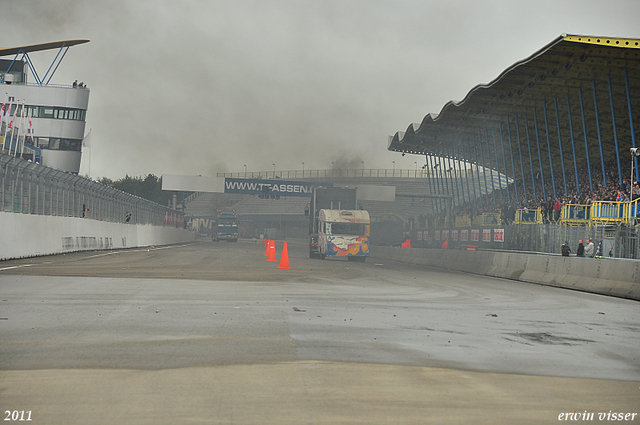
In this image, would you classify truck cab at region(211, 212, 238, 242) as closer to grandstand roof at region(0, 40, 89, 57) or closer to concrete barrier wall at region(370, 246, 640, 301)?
grandstand roof at region(0, 40, 89, 57)

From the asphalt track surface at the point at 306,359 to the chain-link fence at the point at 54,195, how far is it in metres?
12.9

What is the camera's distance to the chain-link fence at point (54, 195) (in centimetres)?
2470

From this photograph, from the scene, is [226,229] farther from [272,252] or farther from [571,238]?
[571,238]

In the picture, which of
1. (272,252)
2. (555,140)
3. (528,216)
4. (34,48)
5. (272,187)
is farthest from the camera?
(272,187)

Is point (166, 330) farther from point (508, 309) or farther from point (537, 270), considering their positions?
point (537, 270)

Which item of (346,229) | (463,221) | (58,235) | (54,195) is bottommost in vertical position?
(58,235)

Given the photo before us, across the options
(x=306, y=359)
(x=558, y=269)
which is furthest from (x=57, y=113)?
(x=306, y=359)

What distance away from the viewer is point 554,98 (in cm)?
3922

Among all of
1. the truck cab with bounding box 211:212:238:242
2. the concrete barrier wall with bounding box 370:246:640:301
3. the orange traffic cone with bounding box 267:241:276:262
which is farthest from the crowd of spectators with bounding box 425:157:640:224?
the truck cab with bounding box 211:212:238:242

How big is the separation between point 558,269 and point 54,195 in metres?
21.1

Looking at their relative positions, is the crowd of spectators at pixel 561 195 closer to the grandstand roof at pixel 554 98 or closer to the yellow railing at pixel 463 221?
the yellow railing at pixel 463 221

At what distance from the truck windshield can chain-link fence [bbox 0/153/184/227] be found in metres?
13.0

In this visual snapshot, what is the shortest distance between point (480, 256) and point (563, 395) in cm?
2184

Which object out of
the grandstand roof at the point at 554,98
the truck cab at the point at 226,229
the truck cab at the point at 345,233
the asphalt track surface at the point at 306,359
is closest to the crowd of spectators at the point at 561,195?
the grandstand roof at the point at 554,98
